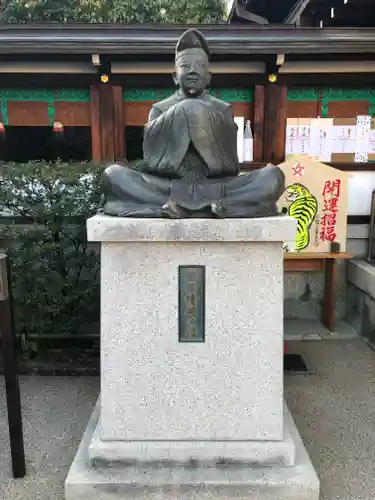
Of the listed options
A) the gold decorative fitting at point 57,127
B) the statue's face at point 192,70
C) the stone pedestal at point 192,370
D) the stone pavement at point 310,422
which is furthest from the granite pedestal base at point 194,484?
the gold decorative fitting at point 57,127

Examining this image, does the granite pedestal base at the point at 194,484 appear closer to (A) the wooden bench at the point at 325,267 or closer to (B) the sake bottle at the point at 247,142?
(A) the wooden bench at the point at 325,267

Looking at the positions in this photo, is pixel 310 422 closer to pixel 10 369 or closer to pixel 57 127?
pixel 10 369

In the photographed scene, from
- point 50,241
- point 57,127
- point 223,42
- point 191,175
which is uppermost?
point 223,42

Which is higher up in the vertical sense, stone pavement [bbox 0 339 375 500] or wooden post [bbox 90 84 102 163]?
wooden post [bbox 90 84 102 163]

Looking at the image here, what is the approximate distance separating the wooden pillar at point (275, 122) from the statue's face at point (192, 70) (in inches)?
140

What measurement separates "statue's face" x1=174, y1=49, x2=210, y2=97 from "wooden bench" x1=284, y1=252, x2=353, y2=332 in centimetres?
301

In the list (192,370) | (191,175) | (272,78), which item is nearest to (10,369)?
(192,370)

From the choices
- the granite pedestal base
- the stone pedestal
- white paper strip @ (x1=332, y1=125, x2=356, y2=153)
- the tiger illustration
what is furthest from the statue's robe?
white paper strip @ (x1=332, y1=125, x2=356, y2=153)

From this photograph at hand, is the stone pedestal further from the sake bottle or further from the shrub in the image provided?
the sake bottle

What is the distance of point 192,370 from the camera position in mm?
2350

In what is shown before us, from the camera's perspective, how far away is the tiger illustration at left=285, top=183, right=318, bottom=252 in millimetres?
5039

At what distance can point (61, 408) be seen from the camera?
3369 mm

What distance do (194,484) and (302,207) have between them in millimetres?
3556

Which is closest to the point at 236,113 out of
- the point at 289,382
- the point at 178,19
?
the point at 289,382
